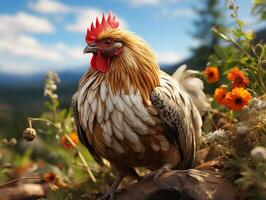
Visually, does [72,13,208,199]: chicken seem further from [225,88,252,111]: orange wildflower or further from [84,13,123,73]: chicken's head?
[225,88,252,111]: orange wildflower

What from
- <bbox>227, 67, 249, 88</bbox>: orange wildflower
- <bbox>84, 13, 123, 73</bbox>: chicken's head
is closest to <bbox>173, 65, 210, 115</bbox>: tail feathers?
<bbox>227, 67, 249, 88</bbox>: orange wildflower

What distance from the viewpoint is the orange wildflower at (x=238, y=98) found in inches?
127

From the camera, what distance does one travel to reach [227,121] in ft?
14.8

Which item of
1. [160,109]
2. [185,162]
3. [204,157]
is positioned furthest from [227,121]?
[160,109]

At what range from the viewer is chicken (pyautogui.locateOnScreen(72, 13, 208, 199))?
10.5ft

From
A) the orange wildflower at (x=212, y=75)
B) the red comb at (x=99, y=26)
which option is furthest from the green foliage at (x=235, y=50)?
the red comb at (x=99, y=26)

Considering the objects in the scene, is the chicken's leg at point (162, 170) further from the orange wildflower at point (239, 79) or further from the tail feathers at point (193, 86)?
the tail feathers at point (193, 86)

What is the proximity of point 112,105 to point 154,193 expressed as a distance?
645mm

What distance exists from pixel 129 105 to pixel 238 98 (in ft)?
2.45

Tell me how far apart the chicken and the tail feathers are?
69cm

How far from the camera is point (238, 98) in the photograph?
10.6 ft

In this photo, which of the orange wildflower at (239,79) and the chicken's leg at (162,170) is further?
the orange wildflower at (239,79)

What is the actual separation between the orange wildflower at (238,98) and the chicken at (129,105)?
0.35m

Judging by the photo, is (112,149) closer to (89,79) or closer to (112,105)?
(112,105)
